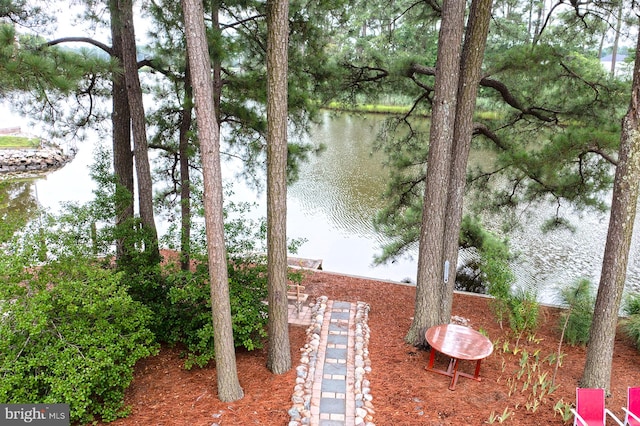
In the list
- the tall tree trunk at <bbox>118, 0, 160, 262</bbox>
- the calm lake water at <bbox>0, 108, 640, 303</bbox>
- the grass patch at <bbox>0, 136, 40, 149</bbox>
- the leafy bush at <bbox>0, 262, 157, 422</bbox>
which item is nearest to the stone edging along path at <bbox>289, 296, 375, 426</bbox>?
the leafy bush at <bbox>0, 262, 157, 422</bbox>

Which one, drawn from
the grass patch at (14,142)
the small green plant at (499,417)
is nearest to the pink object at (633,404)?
the small green plant at (499,417)

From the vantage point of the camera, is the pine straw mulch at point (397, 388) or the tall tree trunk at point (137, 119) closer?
the pine straw mulch at point (397, 388)

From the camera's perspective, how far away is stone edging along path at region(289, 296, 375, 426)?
3716mm

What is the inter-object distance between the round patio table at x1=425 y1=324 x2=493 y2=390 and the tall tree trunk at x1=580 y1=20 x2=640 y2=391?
1.01 m

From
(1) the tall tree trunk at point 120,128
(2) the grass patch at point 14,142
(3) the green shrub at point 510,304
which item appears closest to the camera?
(3) the green shrub at point 510,304

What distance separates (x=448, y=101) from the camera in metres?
4.56

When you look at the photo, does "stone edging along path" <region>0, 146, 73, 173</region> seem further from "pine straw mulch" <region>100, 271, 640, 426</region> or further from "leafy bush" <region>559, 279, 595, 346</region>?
"leafy bush" <region>559, 279, 595, 346</region>

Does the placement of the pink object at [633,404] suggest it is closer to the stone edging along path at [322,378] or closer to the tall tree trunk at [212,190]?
the stone edging along path at [322,378]

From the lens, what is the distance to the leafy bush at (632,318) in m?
5.29

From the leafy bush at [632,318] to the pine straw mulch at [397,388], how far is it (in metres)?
0.14

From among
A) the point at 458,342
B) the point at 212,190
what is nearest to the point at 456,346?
the point at 458,342

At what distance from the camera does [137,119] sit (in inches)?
224

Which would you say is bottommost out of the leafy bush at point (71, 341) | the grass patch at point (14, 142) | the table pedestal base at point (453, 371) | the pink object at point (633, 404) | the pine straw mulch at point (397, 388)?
the pine straw mulch at point (397, 388)

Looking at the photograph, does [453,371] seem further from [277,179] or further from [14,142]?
[14,142]
